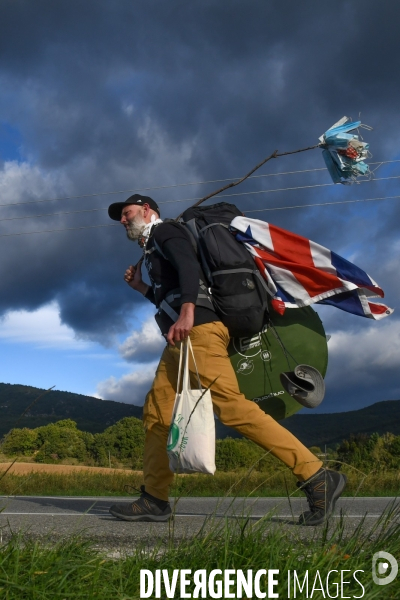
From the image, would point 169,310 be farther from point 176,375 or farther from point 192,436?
point 192,436

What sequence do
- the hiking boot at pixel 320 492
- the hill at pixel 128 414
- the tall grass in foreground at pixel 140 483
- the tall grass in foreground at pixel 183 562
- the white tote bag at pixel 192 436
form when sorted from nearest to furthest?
the tall grass in foreground at pixel 183 562
the white tote bag at pixel 192 436
the hiking boot at pixel 320 492
the tall grass in foreground at pixel 140 483
the hill at pixel 128 414

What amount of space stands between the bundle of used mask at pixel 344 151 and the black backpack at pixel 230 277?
2.44 m

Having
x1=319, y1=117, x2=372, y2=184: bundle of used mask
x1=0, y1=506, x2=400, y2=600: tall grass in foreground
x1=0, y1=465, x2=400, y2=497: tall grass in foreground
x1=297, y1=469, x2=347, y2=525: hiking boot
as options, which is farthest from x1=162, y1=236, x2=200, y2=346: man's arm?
x1=0, y1=465, x2=400, y2=497: tall grass in foreground

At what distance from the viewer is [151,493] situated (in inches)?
182

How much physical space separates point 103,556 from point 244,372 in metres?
2.11

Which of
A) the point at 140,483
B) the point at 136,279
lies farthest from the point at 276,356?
the point at 140,483

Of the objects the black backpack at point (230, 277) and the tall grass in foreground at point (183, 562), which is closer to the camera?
the tall grass in foreground at point (183, 562)

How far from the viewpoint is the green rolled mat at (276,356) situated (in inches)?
188

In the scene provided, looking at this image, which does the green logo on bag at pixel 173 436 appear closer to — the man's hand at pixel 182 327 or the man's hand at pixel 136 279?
the man's hand at pixel 182 327

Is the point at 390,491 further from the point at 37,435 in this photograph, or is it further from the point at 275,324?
the point at 37,435

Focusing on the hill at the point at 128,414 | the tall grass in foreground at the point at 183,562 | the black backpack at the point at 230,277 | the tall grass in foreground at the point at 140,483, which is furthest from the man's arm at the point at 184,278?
the hill at the point at 128,414

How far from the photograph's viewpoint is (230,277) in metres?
4.43

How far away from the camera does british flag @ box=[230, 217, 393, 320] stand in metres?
4.71

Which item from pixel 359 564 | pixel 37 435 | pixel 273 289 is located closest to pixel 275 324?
pixel 273 289
